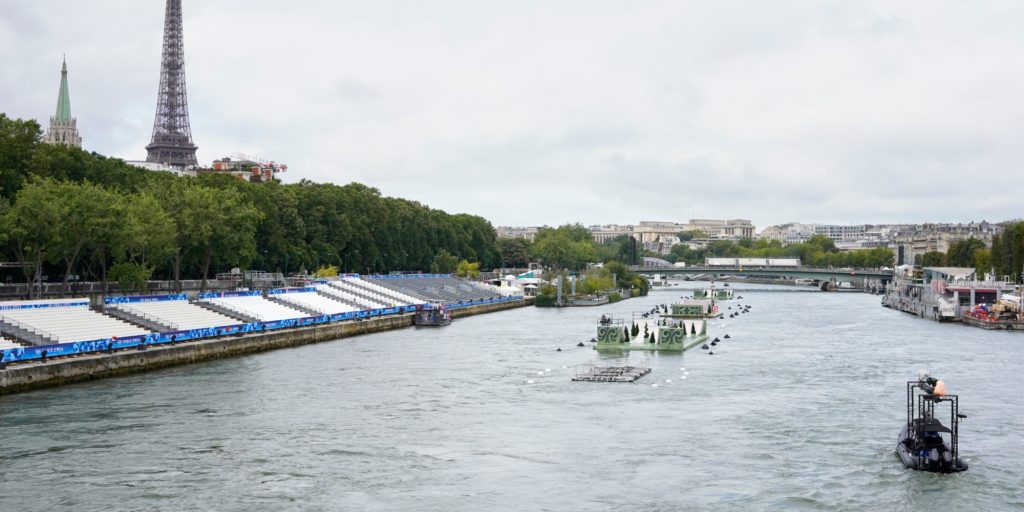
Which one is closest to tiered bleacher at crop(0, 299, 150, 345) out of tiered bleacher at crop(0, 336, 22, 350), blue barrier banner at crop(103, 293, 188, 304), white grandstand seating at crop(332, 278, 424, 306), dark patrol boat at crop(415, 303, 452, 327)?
tiered bleacher at crop(0, 336, 22, 350)

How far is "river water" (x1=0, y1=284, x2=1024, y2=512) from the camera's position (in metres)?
25.8

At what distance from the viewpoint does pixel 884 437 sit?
107 feet

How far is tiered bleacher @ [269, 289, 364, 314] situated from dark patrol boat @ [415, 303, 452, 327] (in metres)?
5.71

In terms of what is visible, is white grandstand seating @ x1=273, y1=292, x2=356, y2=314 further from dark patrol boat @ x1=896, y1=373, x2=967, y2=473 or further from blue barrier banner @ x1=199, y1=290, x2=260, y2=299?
dark patrol boat @ x1=896, y1=373, x2=967, y2=473

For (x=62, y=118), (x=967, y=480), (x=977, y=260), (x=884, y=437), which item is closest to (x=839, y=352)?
(x=884, y=437)

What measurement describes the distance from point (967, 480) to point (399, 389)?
72.7 ft

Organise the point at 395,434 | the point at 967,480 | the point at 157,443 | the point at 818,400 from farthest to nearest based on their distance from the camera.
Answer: the point at 818,400
the point at 395,434
the point at 157,443
the point at 967,480

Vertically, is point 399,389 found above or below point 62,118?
below

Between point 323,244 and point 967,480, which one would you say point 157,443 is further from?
point 323,244

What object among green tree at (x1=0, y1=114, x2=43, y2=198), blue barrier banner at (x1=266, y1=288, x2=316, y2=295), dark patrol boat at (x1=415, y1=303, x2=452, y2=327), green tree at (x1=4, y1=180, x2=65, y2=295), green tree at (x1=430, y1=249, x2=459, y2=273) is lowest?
dark patrol boat at (x1=415, y1=303, x2=452, y2=327)

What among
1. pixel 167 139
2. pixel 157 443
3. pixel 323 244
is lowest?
pixel 157 443

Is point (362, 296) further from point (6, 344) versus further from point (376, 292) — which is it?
point (6, 344)

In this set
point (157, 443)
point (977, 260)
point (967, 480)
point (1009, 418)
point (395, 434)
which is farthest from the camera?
point (977, 260)

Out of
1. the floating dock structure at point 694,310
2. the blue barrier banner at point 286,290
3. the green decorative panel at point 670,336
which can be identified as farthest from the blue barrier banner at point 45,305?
the floating dock structure at point 694,310
